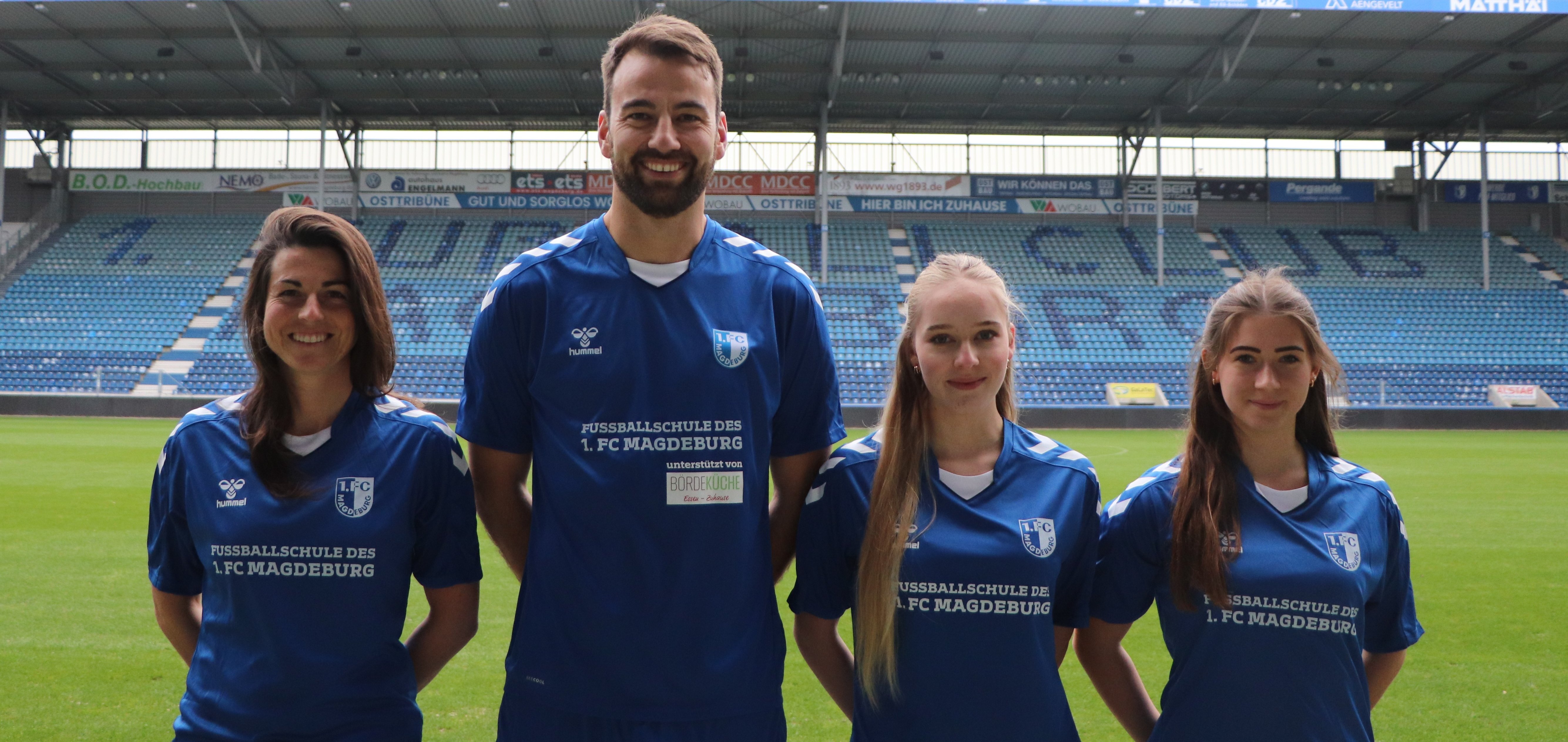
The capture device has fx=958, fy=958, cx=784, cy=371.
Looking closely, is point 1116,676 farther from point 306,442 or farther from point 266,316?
point 266,316

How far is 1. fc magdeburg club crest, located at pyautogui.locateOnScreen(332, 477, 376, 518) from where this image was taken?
7.41ft

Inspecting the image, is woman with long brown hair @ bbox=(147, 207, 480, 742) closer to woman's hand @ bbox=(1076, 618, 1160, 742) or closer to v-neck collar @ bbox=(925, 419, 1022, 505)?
v-neck collar @ bbox=(925, 419, 1022, 505)

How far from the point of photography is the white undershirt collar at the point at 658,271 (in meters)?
2.23

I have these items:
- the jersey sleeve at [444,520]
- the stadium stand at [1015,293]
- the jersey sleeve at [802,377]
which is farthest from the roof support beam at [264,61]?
the jersey sleeve at [802,377]

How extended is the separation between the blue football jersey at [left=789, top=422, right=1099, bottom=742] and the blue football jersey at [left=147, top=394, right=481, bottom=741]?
0.94 meters

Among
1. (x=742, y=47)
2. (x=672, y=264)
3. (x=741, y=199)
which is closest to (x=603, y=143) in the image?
(x=672, y=264)

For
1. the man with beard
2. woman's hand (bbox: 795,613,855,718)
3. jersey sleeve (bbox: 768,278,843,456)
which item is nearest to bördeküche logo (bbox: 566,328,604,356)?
the man with beard

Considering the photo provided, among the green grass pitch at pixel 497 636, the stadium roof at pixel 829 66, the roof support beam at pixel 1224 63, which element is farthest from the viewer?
the stadium roof at pixel 829 66

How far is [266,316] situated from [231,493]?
16.7 inches

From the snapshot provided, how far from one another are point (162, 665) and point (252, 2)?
21518 mm

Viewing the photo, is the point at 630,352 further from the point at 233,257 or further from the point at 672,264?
the point at 233,257

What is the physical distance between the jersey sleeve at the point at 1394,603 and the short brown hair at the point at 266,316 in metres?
2.54

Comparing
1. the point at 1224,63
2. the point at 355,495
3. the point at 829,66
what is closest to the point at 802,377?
the point at 355,495

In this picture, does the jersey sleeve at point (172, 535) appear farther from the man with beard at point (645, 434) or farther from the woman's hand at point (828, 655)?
the woman's hand at point (828, 655)
